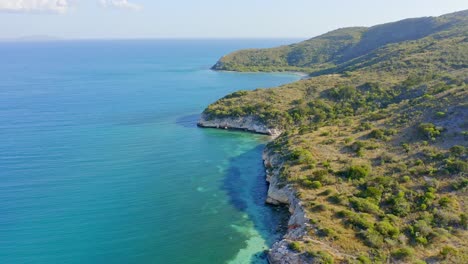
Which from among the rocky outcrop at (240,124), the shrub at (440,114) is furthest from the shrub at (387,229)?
the rocky outcrop at (240,124)

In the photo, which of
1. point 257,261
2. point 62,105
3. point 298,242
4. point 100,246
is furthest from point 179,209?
point 62,105

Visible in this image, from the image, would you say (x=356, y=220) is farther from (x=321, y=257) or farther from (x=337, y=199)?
(x=321, y=257)

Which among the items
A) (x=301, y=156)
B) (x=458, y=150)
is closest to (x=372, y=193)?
(x=301, y=156)

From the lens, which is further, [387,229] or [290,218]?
[290,218]

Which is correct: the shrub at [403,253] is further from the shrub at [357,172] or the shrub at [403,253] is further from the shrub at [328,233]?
the shrub at [357,172]

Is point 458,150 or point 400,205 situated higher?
point 458,150

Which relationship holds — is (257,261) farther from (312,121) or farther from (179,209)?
(312,121)
